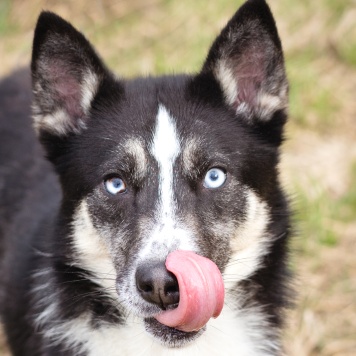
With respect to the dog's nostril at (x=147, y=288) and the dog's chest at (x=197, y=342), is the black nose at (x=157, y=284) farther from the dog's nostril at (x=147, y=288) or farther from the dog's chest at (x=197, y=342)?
the dog's chest at (x=197, y=342)

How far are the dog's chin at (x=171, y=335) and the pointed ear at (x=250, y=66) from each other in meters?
1.19

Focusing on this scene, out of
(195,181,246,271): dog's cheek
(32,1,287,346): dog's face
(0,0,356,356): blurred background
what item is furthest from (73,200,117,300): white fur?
(0,0,356,356): blurred background

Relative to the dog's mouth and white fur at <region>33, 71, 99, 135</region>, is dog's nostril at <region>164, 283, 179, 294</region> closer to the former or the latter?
the dog's mouth

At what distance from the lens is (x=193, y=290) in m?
2.90

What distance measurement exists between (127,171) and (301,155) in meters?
3.40

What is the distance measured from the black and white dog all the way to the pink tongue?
15 centimetres

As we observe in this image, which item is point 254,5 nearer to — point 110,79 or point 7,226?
point 110,79

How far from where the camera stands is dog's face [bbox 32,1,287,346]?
10.5ft

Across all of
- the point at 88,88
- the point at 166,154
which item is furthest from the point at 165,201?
the point at 88,88

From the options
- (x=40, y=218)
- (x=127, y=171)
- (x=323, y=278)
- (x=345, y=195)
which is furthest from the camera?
(x=345, y=195)

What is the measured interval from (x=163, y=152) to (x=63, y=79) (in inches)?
31.0

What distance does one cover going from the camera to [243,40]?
3615 mm

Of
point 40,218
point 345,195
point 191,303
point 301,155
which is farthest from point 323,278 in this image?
point 191,303

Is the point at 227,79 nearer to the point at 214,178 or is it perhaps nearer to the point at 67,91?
the point at 214,178
